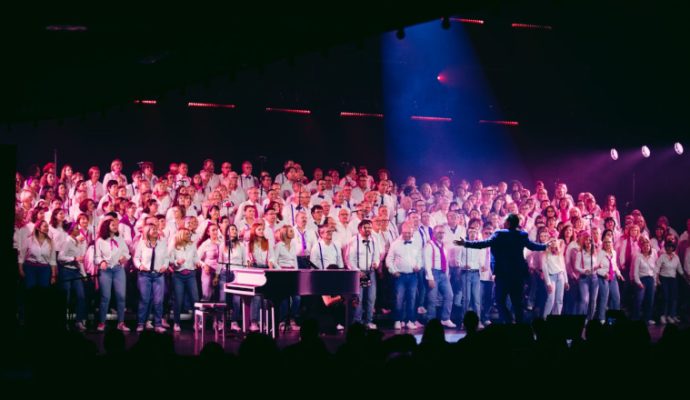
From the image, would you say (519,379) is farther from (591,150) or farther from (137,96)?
(591,150)

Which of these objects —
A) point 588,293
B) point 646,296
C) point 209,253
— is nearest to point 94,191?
point 209,253

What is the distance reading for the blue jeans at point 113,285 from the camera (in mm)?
13594

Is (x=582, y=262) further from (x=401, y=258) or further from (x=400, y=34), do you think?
(x=400, y=34)

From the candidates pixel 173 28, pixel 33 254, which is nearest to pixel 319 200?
pixel 33 254

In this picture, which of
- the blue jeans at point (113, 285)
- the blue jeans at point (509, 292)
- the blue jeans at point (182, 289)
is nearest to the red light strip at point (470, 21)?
the blue jeans at point (509, 292)

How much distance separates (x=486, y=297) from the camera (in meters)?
16.0

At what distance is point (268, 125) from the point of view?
1961 cm

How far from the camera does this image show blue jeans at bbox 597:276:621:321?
16.3 metres

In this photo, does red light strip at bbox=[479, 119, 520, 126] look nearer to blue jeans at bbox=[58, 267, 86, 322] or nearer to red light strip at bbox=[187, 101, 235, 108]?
red light strip at bbox=[187, 101, 235, 108]

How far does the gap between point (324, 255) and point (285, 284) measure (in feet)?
9.04

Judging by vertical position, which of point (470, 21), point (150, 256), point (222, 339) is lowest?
point (222, 339)

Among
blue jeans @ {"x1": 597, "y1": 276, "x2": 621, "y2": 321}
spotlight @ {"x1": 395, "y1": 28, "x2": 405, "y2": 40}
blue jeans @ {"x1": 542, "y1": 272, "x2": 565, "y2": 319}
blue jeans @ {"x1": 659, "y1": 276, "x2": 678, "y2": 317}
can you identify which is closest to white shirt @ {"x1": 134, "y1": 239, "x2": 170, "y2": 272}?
blue jeans @ {"x1": 542, "y1": 272, "x2": 565, "y2": 319}

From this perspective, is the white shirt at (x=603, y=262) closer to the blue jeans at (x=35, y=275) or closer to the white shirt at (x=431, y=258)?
the white shirt at (x=431, y=258)

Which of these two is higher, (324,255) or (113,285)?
(324,255)
